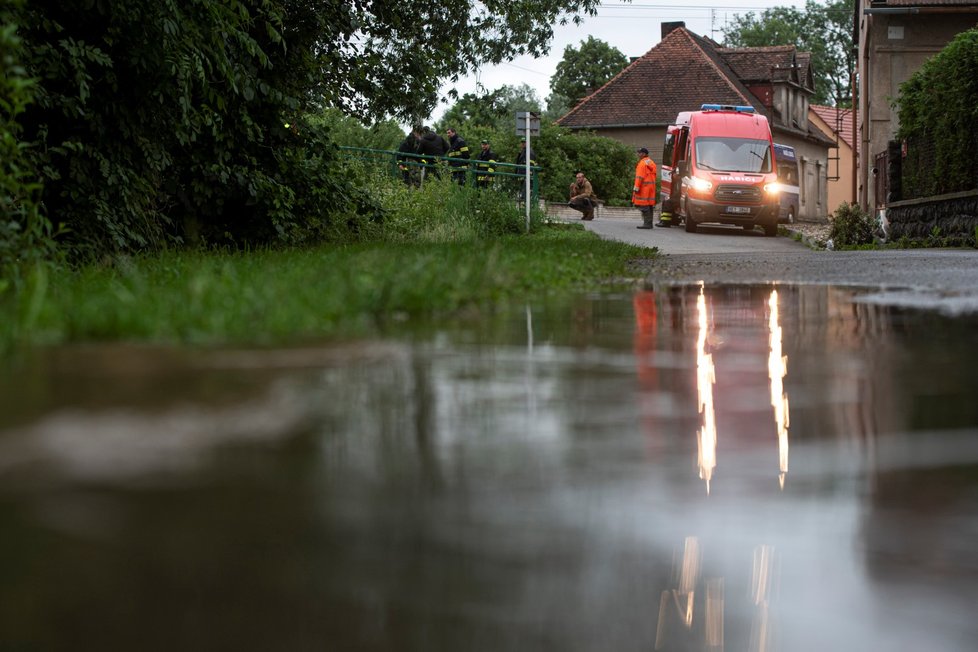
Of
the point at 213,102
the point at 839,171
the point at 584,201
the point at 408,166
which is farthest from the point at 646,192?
the point at 839,171

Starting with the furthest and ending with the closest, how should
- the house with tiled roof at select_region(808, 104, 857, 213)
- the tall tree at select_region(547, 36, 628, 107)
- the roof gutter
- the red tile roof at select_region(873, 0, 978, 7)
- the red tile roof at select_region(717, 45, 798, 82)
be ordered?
the tall tree at select_region(547, 36, 628, 107)
the house with tiled roof at select_region(808, 104, 857, 213)
the red tile roof at select_region(717, 45, 798, 82)
the roof gutter
the red tile roof at select_region(873, 0, 978, 7)

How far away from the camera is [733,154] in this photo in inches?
1266

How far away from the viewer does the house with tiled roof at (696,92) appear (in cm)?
5941

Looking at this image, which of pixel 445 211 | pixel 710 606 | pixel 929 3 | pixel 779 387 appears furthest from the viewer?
pixel 929 3

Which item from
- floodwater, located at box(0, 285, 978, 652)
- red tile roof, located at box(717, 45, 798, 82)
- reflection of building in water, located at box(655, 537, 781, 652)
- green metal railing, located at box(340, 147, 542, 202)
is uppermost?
red tile roof, located at box(717, 45, 798, 82)

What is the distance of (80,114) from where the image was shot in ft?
36.5

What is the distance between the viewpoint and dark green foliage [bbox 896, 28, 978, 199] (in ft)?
66.1

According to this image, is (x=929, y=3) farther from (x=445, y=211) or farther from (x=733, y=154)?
(x=445, y=211)

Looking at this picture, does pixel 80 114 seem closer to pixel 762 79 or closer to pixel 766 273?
pixel 766 273

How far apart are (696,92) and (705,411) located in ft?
191

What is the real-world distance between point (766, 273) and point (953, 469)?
8388 millimetres

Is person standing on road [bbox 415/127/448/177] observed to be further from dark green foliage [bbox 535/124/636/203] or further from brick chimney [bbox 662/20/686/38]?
brick chimney [bbox 662/20/686/38]

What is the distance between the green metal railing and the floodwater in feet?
66.5

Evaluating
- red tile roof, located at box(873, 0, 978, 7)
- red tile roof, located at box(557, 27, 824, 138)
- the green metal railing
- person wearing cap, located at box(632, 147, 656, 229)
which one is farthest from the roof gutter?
red tile roof, located at box(557, 27, 824, 138)
